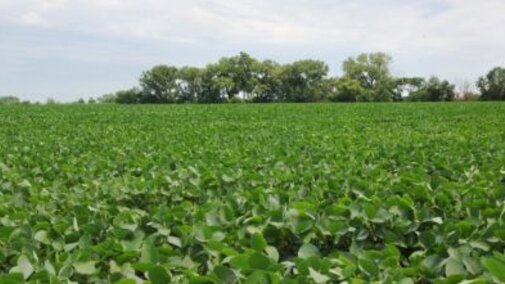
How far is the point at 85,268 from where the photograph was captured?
2.04m

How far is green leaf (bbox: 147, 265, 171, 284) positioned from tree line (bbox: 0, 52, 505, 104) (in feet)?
257

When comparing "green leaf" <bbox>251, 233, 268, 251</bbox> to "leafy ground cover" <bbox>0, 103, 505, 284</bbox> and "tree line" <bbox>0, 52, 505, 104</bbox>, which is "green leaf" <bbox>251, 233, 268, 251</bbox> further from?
"tree line" <bbox>0, 52, 505, 104</bbox>

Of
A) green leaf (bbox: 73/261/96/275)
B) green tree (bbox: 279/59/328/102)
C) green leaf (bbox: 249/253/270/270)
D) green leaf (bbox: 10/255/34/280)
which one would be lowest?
green leaf (bbox: 73/261/96/275)

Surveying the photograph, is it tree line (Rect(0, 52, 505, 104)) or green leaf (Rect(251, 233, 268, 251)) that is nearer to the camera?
green leaf (Rect(251, 233, 268, 251))

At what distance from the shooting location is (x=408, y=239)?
2771 mm

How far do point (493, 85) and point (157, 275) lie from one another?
258 ft

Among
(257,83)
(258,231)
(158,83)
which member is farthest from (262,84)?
(258,231)

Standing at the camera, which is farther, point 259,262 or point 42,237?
point 42,237

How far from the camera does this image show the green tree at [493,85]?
7169 cm

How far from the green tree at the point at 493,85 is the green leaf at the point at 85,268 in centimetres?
7440

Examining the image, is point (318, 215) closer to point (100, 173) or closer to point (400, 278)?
point (400, 278)

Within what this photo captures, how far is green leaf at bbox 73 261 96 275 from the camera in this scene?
203 centimetres

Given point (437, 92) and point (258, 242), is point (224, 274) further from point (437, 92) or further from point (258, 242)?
point (437, 92)

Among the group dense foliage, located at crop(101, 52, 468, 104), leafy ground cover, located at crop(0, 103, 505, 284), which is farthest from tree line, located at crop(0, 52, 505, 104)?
leafy ground cover, located at crop(0, 103, 505, 284)
